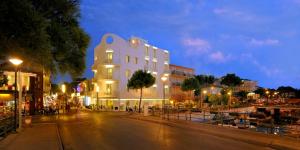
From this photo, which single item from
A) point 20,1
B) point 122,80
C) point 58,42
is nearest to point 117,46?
point 122,80

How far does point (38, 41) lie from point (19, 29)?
906mm

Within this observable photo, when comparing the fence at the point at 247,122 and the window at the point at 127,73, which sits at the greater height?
the window at the point at 127,73

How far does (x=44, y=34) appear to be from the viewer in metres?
14.0

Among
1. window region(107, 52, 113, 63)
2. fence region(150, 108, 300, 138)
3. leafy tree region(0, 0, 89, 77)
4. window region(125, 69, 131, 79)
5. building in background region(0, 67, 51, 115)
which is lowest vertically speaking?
fence region(150, 108, 300, 138)

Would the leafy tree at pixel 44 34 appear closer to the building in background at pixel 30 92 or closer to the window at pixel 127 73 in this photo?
the building in background at pixel 30 92

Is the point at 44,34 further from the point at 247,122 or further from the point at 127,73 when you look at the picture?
the point at 127,73

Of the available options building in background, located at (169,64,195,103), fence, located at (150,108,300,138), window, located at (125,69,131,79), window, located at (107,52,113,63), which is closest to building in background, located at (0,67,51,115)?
fence, located at (150,108,300,138)

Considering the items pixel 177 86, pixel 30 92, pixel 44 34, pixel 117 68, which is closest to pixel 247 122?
pixel 44 34

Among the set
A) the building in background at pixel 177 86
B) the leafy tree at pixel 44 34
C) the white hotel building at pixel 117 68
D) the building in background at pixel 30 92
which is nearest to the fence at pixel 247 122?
the leafy tree at pixel 44 34

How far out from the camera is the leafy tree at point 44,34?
13105mm

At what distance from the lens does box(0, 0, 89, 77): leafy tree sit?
13105 mm

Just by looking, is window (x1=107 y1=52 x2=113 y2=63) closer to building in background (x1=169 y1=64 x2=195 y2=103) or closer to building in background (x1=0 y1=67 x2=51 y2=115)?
building in background (x1=0 y1=67 x2=51 y2=115)

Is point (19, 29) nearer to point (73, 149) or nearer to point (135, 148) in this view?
point (73, 149)

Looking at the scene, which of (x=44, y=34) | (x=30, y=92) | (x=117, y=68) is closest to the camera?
(x=44, y=34)
